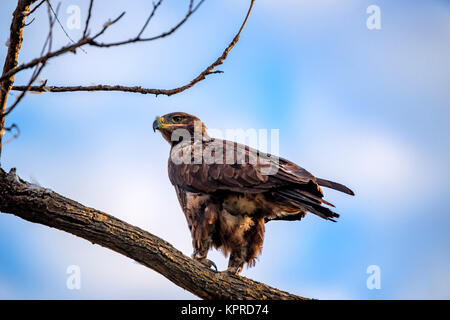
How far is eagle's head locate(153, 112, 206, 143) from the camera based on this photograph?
22.3 ft

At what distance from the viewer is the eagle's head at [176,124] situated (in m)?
6.80

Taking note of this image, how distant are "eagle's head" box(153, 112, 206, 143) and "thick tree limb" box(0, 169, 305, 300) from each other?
2616mm

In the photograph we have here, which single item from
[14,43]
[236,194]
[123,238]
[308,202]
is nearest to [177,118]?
[236,194]

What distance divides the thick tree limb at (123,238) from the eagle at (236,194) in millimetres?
377

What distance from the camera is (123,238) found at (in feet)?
13.6

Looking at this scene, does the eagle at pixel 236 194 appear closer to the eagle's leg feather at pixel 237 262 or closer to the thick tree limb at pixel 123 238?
the eagle's leg feather at pixel 237 262

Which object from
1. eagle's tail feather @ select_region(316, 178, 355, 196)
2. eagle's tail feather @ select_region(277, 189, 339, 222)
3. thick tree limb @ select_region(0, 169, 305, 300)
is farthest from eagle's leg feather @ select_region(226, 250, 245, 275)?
eagle's tail feather @ select_region(316, 178, 355, 196)

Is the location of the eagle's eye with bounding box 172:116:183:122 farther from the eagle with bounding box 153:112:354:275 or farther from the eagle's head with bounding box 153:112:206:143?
the eagle with bounding box 153:112:354:275

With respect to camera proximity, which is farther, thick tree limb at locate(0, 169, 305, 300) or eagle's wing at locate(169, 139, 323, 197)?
eagle's wing at locate(169, 139, 323, 197)

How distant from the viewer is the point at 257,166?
5281mm

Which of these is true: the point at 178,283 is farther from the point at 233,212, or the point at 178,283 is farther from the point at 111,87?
the point at 111,87

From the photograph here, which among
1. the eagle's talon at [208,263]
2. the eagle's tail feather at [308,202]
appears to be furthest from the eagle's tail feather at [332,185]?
the eagle's talon at [208,263]
